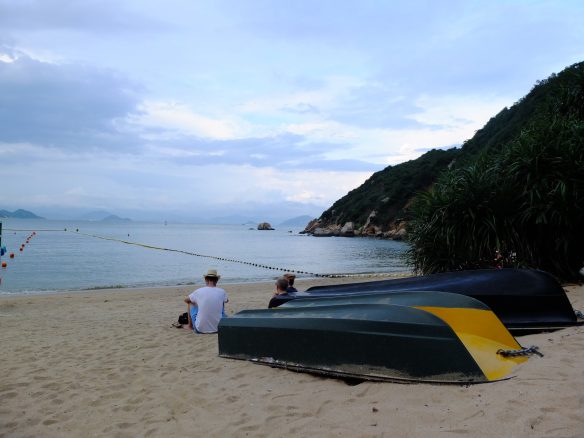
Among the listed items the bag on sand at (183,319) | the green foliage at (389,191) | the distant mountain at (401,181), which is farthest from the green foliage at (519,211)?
the green foliage at (389,191)

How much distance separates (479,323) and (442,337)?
50cm

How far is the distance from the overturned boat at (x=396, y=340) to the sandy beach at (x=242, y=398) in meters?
0.13

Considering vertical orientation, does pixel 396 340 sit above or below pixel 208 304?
above

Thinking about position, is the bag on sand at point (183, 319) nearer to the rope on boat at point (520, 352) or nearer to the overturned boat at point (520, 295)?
the overturned boat at point (520, 295)

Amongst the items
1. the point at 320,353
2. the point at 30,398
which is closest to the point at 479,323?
Result: the point at 320,353

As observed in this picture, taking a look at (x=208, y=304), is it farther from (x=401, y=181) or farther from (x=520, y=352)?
(x=401, y=181)

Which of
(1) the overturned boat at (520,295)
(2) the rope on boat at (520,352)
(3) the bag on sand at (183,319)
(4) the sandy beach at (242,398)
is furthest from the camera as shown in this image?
(3) the bag on sand at (183,319)

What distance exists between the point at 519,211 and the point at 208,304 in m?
6.00

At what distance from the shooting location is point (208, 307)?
6480mm

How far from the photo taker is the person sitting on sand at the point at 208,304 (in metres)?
6.39

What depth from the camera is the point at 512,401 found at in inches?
114

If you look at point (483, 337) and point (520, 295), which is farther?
→ point (520, 295)

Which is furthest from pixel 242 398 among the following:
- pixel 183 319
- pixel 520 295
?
pixel 183 319

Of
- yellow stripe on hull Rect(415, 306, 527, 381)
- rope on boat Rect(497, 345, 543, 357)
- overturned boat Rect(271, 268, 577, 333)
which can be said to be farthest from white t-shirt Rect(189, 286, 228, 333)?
rope on boat Rect(497, 345, 543, 357)
